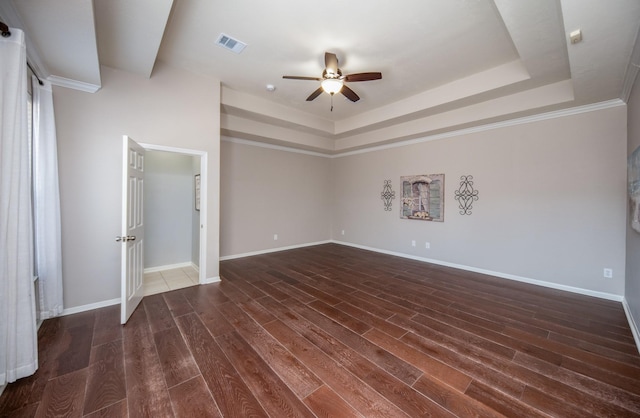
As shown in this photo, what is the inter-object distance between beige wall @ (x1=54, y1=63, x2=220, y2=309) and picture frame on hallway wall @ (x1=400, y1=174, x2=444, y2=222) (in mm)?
4536

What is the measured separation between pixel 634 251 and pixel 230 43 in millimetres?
5245

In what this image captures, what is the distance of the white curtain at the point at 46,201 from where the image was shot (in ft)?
8.91

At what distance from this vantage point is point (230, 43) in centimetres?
304

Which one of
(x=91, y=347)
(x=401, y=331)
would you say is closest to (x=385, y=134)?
(x=401, y=331)

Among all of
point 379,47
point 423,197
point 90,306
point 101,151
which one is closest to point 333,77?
point 379,47

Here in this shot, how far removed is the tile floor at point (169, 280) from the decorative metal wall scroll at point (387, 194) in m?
4.39

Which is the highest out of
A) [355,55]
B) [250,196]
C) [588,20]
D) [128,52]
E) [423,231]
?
[355,55]

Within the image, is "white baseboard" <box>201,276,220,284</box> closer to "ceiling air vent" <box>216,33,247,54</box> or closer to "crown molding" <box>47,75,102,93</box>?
"crown molding" <box>47,75,102,93</box>

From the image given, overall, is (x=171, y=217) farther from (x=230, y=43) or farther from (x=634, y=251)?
(x=634, y=251)

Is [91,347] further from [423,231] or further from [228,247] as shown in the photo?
[423,231]

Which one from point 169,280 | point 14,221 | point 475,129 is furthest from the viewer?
point 475,129

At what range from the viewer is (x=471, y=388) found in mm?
1854

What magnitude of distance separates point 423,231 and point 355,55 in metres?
3.79

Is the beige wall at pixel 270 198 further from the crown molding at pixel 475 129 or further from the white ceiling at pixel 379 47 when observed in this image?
the white ceiling at pixel 379 47
